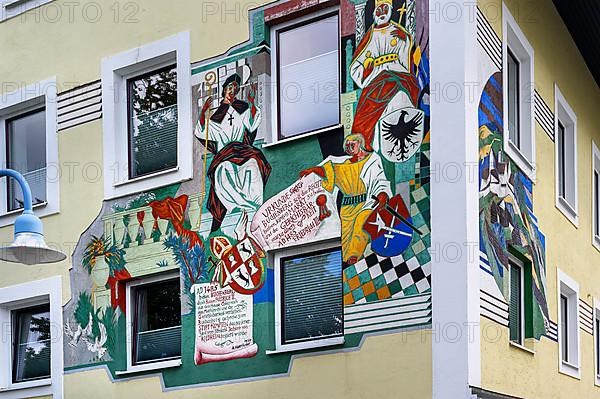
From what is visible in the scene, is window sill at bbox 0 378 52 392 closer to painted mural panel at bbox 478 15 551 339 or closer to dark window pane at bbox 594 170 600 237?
painted mural panel at bbox 478 15 551 339

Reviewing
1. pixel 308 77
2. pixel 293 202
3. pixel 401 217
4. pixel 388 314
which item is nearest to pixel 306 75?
pixel 308 77

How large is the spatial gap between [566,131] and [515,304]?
4538 mm

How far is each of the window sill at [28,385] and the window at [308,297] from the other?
3859 mm

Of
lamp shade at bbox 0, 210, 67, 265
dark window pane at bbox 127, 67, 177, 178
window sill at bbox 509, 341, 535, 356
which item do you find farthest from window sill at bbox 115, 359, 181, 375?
window sill at bbox 509, 341, 535, 356

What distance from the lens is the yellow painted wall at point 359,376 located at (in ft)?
43.2

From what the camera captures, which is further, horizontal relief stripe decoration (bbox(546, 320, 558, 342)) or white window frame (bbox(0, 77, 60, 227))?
white window frame (bbox(0, 77, 60, 227))

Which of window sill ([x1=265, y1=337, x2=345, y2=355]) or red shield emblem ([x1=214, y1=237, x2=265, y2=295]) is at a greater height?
red shield emblem ([x1=214, y1=237, x2=265, y2=295])

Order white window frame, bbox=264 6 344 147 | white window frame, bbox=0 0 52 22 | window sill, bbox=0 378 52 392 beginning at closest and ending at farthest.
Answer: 1. white window frame, bbox=264 6 344 147
2. window sill, bbox=0 378 52 392
3. white window frame, bbox=0 0 52 22

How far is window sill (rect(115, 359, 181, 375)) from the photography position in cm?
1517

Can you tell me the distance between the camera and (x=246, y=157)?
594 inches

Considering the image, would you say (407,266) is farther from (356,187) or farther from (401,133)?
(401,133)

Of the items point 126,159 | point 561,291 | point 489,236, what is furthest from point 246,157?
point 561,291

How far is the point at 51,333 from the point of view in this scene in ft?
54.6

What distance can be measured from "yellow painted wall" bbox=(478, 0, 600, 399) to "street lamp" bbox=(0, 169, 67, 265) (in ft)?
16.0
